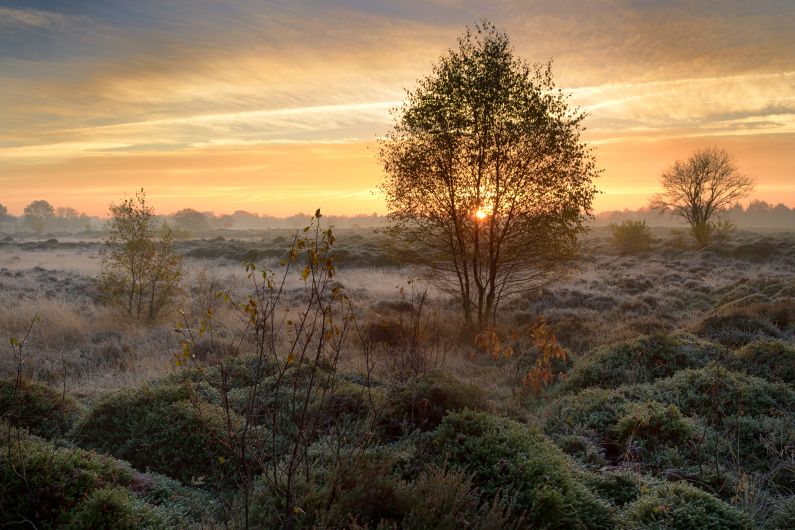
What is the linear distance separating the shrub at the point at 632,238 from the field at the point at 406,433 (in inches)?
1248

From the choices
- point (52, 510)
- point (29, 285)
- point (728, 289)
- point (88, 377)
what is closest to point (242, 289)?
point (29, 285)

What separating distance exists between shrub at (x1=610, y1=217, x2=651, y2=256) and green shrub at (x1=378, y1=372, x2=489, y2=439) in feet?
136

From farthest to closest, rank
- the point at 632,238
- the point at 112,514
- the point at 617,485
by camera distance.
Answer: the point at 632,238 → the point at 617,485 → the point at 112,514

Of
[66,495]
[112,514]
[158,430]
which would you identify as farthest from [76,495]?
[158,430]

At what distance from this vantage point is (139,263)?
1680 centimetres

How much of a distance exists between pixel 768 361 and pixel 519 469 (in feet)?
24.4

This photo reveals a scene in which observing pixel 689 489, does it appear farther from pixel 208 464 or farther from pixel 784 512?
pixel 208 464

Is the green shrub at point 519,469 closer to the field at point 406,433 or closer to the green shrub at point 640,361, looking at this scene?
the field at point 406,433

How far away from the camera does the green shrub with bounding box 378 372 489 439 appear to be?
630 cm

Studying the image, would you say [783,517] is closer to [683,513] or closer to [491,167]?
[683,513]

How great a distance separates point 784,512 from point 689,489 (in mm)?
965

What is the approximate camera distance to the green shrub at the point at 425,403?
630cm

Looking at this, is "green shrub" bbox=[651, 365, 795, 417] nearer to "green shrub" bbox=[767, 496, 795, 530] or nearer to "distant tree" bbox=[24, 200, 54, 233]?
"green shrub" bbox=[767, 496, 795, 530]

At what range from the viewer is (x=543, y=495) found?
441 cm
